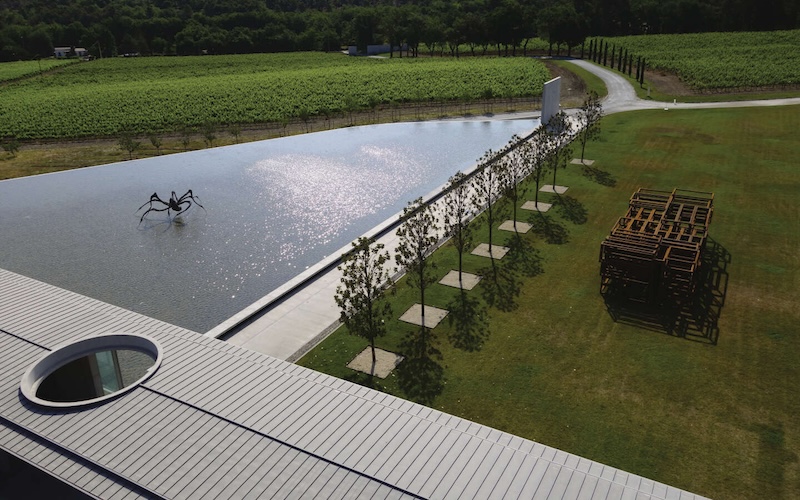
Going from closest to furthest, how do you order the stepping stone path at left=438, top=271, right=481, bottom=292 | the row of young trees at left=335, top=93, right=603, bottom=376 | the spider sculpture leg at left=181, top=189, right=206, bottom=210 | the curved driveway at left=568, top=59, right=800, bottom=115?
the row of young trees at left=335, top=93, right=603, bottom=376 → the stepping stone path at left=438, top=271, right=481, bottom=292 → the spider sculpture leg at left=181, top=189, right=206, bottom=210 → the curved driveway at left=568, top=59, right=800, bottom=115

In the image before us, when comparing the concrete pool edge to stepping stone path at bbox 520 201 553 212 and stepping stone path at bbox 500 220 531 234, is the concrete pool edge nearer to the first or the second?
stepping stone path at bbox 500 220 531 234

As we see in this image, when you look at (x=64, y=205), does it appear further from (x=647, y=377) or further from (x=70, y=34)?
(x=70, y=34)

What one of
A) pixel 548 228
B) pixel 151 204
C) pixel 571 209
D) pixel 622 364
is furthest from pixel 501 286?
pixel 151 204

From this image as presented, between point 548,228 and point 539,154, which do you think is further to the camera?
point 539,154

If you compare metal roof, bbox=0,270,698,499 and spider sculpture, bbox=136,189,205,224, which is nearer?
metal roof, bbox=0,270,698,499

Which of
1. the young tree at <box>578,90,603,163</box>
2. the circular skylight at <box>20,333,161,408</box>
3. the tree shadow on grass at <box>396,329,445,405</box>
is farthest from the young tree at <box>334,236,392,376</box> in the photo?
the young tree at <box>578,90,603,163</box>

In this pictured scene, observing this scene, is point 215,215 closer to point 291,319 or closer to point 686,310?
point 291,319

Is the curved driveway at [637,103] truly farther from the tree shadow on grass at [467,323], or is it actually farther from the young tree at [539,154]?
the tree shadow on grass at [467,323]
